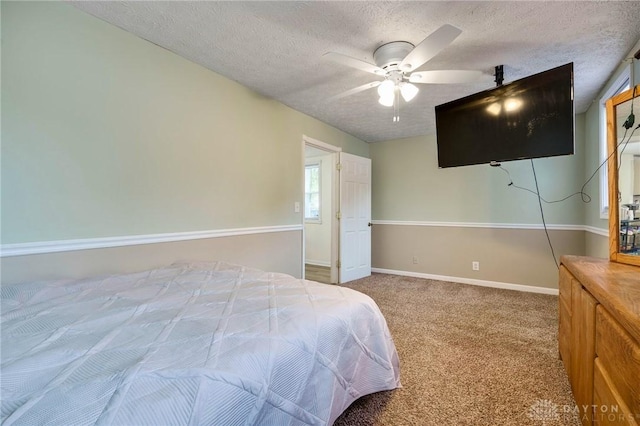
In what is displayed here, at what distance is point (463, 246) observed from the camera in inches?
165

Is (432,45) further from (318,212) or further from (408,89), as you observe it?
(318,212)

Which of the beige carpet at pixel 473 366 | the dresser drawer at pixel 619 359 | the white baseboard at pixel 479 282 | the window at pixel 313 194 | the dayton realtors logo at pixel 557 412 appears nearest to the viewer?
the dresser drawer at pixel 619 359

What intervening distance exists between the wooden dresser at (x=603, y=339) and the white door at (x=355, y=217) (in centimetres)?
275

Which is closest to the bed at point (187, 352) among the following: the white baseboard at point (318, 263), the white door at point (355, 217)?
the white door at point (355, 217)

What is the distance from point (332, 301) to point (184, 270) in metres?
1.10

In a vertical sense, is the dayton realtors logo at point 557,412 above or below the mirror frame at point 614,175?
below

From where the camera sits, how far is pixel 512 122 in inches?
89.6

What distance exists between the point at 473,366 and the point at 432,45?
6.94 feet

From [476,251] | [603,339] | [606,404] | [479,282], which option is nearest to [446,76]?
[603,339]

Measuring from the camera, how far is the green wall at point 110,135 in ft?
5.09

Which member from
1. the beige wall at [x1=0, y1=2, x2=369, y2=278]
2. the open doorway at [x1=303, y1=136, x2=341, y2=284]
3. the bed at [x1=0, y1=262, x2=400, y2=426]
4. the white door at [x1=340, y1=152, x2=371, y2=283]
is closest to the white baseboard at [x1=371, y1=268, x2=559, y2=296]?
the white door at [x1=340, y1=152, x2=371, y2=283]

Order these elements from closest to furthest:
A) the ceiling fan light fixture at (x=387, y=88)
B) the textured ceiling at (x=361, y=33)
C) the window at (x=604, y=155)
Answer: the textured ceiling at (x=361, y=33)
the ceiling fan light fixture at (x=387, y=88)
the window at (x=604, y=155)

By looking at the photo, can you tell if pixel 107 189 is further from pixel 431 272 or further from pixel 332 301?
pixel 431 272

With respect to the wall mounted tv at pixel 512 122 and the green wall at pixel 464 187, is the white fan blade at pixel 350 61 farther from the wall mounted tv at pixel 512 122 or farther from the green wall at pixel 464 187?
the green wall at pixel 464 187
